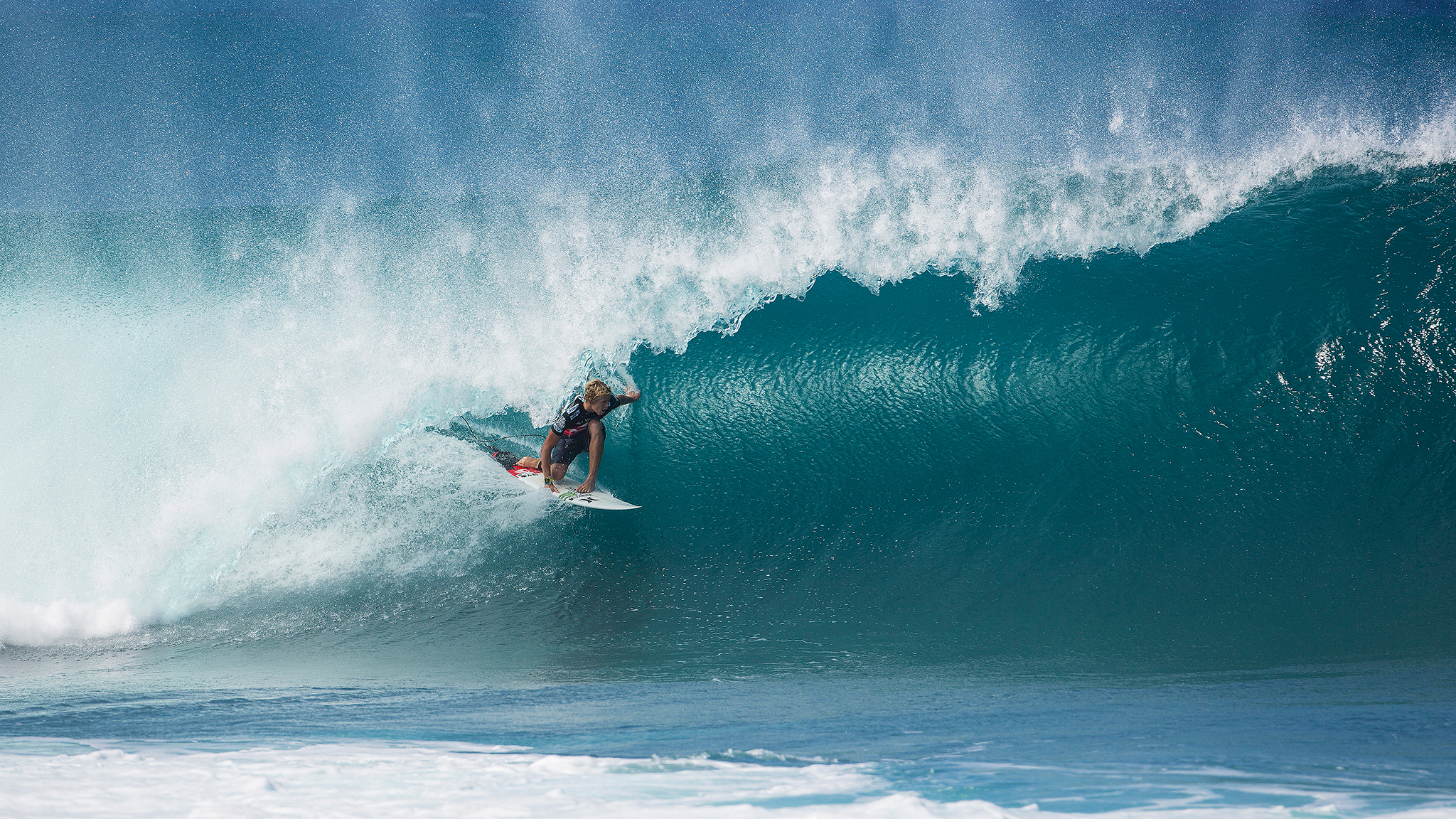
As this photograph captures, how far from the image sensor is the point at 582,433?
17.0 ft

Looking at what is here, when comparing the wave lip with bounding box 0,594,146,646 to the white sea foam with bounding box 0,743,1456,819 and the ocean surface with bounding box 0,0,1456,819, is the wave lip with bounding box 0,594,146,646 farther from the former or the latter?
the white sea foam with bounding box 0,743,1456,819

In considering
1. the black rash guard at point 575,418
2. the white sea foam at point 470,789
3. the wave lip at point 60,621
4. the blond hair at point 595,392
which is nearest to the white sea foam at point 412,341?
the wave lip at point 60,621

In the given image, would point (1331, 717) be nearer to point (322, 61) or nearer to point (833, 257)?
point (833, 257)

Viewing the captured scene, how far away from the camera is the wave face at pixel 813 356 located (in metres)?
4.59

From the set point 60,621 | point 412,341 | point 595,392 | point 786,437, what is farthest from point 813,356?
point 60,621

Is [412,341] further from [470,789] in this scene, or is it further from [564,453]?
[470,789]

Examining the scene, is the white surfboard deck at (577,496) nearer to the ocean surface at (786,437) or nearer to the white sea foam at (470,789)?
the ocean surface at (786,437)

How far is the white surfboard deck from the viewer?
5.24m

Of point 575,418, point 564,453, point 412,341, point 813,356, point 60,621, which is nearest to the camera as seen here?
point 60,621

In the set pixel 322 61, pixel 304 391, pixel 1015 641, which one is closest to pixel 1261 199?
pixel 1015 641

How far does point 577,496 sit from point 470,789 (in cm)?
281

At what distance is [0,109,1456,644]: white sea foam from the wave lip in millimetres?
14

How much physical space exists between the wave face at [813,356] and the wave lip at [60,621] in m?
0.02

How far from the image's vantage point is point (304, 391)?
6289 millimetres
